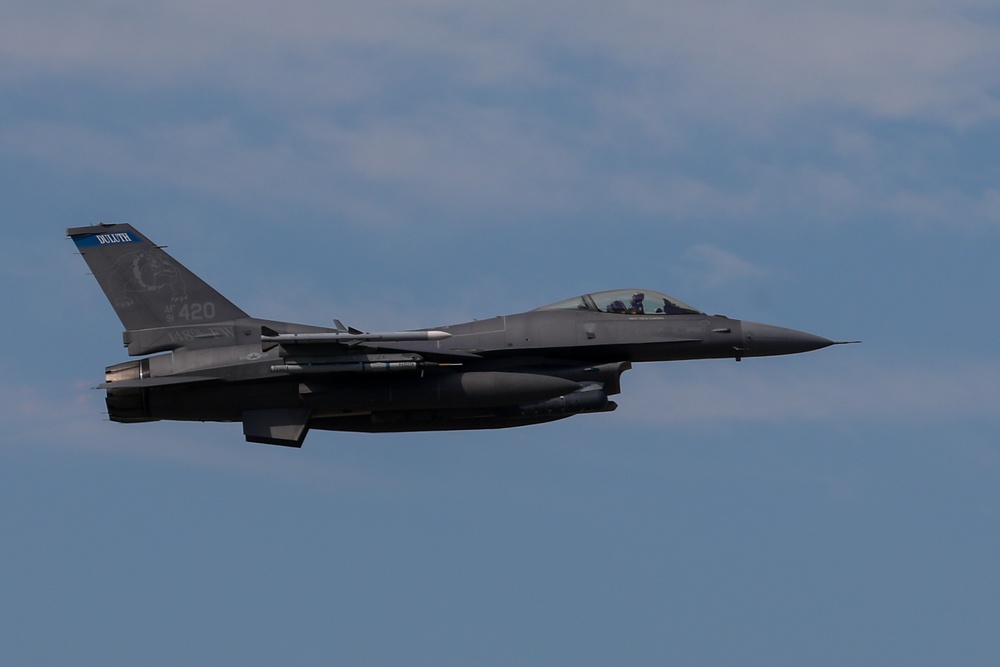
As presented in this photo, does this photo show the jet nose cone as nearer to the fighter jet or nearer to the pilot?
the fighter jet

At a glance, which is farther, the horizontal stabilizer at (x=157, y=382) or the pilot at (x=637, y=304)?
the pilot at (x=637, y=304)

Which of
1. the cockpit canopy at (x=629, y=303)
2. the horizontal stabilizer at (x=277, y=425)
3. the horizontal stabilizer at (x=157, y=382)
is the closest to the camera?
the horizontal stabilizer at (x=157, y=382)

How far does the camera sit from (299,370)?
28.3 meters

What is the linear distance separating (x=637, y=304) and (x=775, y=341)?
311 centimetres

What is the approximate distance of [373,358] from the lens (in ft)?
93.1

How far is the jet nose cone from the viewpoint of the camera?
30.2 metres

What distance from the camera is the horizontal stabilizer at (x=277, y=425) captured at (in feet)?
96.1

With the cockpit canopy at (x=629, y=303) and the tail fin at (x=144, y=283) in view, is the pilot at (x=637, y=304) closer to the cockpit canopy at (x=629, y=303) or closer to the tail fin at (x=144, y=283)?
the cockpit canopy at (x=629, y=303)

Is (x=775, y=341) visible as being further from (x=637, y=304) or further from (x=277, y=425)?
(x=277, y=425)

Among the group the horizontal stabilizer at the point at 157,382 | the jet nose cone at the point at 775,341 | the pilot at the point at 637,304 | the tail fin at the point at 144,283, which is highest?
the tail fin at the point at 144,283

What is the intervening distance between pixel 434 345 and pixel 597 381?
3.57 m

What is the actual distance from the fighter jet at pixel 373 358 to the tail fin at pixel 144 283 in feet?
0.07

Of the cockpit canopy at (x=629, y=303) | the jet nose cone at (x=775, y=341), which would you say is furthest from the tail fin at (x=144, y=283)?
the jet nose cone at (x=775, y=341)

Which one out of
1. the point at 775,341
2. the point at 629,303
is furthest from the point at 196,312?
the point at 775,341
